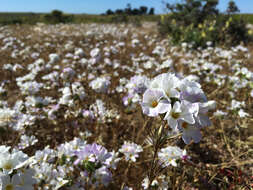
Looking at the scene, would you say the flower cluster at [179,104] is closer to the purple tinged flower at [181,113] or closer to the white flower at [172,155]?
the purple tinged flower at [181,113]

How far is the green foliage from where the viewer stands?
325 inches

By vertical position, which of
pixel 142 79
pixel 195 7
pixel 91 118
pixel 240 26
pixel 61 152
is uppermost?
pixel 195 7

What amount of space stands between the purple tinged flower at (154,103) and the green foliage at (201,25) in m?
7.35

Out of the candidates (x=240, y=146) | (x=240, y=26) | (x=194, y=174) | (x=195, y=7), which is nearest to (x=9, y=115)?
(x=194, y=174)

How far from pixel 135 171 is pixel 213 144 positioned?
4.18 ft

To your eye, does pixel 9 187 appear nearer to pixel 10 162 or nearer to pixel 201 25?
pixel 10 162

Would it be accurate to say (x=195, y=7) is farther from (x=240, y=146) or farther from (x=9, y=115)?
(x=9, y=115)

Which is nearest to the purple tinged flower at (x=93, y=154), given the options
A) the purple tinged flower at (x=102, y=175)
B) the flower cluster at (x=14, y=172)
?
the purple tinged flower at (x=102, y=175)

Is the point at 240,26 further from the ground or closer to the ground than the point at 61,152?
further from the ground

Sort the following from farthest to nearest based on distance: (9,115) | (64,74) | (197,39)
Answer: (197,39), (64,74), (9,115)

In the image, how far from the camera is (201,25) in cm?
895

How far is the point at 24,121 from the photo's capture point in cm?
234

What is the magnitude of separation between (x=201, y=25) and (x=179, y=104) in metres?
9.04

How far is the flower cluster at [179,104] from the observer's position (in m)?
1.02
